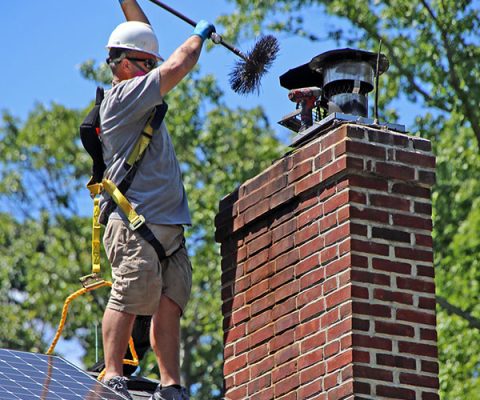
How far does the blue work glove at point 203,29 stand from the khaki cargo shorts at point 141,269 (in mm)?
1143

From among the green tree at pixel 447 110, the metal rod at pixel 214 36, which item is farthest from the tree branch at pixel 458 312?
the metal rod at pixel 214 36

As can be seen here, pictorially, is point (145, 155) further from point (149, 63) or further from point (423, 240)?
point (423, 240)

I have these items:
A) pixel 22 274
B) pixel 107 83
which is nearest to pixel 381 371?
pixel 107 83

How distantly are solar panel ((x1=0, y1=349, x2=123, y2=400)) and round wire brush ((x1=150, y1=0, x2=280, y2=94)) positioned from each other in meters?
2.07

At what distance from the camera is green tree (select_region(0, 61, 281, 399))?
28.9 meters

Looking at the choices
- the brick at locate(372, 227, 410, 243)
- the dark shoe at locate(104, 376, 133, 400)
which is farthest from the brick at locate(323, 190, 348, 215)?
the dark shoe at locate(104, 376, 133, 400)

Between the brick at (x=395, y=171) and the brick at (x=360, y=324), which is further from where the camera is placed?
the brick at (x=395, y=171)

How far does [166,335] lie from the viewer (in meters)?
8.13

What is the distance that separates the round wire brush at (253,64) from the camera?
917 centimetres

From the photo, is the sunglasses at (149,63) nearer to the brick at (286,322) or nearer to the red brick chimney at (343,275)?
the red brick chimney at (343,275)

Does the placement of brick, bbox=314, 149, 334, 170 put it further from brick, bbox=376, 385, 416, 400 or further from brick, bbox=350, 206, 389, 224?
brick, bbox=376, 385, 416, 400

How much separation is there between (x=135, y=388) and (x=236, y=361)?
3.63ft

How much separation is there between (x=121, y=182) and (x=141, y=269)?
0.53 meters

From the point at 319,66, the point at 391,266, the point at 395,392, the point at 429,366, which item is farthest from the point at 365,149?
the point at 395,392
